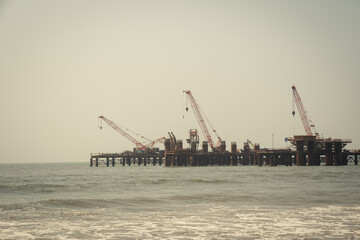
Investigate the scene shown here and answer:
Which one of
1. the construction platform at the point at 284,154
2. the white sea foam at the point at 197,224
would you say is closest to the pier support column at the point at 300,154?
the construction platform at the point at 284,154

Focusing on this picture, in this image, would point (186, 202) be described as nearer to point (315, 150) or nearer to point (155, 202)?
point (155, 202)

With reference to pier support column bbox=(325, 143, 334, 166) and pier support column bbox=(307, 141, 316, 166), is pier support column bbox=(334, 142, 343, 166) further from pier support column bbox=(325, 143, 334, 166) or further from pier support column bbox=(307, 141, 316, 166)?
pier support column bbox=(307, 141, 316, 166)

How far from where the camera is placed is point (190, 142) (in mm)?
194250

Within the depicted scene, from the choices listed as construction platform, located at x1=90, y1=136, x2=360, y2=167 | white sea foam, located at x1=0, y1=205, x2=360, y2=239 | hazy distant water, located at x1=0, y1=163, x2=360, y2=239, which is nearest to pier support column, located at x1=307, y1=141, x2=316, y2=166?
construction platform, located at x1=90, y1=136, x2=360, y2=167

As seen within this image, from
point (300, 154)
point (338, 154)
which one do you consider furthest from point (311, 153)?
point (338, 154)

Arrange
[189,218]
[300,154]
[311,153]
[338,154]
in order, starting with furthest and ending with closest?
[300,154], [338,154], [311,153], [189,218]

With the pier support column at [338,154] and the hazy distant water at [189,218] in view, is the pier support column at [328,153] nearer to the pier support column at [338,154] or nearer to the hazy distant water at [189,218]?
the pier support column at [338,154]

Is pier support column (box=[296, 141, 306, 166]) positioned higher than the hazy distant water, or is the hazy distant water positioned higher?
pier support column (box=[296, 141, 306, 166])

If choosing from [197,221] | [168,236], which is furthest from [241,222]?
[168,236]

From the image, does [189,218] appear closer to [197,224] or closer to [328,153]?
[197,224]

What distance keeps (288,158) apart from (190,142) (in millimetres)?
52902

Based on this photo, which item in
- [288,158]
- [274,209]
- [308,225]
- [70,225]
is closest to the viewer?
[308,225]

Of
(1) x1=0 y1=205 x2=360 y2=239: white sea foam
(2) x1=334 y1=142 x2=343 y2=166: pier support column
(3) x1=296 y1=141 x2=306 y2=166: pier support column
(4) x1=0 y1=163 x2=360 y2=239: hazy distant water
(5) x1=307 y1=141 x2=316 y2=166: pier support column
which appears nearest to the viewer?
(1) x1=0 y1=205 x2=360 y2=239: white sea foam

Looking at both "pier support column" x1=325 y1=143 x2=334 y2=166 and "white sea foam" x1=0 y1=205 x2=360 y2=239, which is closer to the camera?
"white sea foam" x1=0 y1=205 x2=360 y2=239
